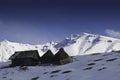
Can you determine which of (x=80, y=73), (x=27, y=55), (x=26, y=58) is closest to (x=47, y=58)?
(x=26, y=58)

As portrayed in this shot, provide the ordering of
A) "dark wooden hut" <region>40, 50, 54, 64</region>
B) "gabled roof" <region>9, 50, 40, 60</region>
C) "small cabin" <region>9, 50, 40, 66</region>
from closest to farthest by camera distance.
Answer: "dark wooden hut" <region>40, 50, 54, 64</region> → "small cabin" <region>9, 50, 40, 66</region> → "gabled roof" <region>9, 50, 40, 60</region>

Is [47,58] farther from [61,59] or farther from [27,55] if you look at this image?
[27,55]

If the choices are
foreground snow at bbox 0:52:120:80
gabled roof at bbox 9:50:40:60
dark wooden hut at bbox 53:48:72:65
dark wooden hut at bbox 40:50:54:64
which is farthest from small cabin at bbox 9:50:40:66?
foreground snow at bbox 0:52:120:80

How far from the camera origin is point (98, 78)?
5144cm

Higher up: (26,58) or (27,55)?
(27,55)

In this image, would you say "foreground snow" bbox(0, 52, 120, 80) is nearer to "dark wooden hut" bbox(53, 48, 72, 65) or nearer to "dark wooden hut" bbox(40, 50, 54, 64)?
"dark wooden hut" bbox(53, 48, 72, 65)

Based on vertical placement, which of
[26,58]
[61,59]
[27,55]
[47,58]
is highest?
[27,55]

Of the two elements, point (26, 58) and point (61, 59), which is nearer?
point (61, 59)

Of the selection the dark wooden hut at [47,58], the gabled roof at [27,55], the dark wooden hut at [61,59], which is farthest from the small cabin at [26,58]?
the dark wooden hut at [61,59]

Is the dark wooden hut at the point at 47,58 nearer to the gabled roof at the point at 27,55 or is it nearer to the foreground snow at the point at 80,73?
the gabled roof at the point at 27,55

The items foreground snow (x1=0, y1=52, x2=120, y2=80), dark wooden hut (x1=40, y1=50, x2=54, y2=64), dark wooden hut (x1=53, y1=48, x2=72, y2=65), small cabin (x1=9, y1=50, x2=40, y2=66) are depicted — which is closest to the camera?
foreground snow (x1=0, y1=52, x2=120, y2=80)

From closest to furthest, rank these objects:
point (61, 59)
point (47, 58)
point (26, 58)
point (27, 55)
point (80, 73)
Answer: point (80, 73)
point (61, 59)
point (47, 58)
point (26, 58)
point (27, 55)

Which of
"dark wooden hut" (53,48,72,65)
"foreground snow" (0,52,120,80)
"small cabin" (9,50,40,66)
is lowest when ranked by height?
"foreground snow" (0,52,120,80)

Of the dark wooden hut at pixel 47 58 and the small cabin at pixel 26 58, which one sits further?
the small cabin at pixel 26 58
